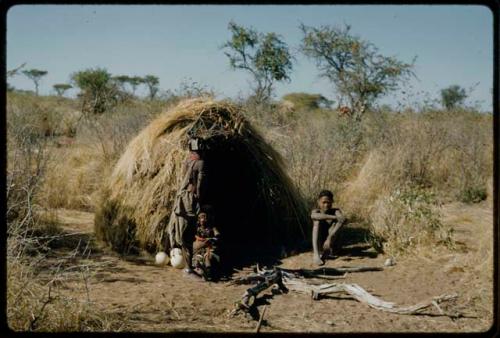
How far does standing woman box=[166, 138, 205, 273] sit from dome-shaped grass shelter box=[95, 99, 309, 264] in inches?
6.6

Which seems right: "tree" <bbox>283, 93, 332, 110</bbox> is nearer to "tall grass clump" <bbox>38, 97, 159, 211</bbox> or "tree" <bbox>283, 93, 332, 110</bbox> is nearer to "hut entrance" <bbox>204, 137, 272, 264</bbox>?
"tall grass clump" <bbox>38, 97, 159, 211</bbox>

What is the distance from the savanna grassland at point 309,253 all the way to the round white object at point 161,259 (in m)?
0.08

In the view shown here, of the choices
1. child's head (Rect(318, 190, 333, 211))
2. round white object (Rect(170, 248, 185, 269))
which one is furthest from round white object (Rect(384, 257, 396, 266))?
round white object (Rect(170, 248, 185, 269))

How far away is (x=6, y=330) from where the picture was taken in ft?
11.6

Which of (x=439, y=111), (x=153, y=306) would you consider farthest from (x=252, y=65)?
(x=153, y=306)

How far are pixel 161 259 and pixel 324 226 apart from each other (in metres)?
2.08

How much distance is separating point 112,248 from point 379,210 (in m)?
3.54

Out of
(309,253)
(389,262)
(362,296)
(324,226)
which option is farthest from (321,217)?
(362,296)

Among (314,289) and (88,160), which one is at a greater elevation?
(88,160)

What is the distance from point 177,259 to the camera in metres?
6.80

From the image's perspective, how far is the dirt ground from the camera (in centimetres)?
493

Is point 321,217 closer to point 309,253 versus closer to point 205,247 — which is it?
point 309,253

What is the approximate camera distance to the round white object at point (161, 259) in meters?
6.92

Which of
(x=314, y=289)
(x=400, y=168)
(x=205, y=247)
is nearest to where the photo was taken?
(x=314, y=289)
